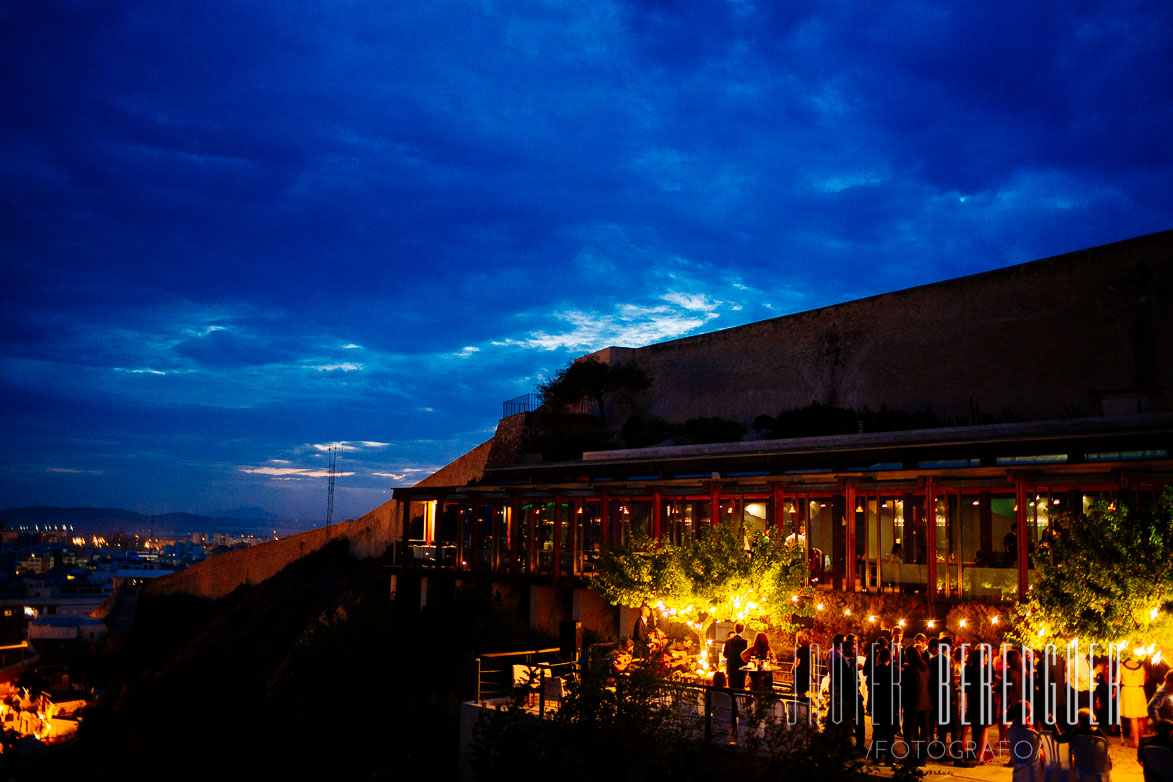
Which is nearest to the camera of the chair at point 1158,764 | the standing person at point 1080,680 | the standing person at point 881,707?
the chair at point 1158,764

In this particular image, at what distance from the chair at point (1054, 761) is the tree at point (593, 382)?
32207 millimetres

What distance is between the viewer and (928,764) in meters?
9.96

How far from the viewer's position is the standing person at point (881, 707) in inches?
387

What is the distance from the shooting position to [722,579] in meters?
14.5

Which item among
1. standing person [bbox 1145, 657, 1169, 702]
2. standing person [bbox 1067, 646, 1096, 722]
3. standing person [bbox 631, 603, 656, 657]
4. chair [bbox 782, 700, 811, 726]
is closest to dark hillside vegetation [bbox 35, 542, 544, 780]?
standing person [bbox 631, 603, 656, 657]

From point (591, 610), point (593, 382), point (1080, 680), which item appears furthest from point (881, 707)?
point (593, 382)

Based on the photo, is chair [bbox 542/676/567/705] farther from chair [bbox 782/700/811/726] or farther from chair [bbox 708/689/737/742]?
→ chair [bbox 782/700/811/726]

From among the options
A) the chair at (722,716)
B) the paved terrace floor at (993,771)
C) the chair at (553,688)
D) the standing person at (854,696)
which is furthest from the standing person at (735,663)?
the paved terrace floor at (993,771)

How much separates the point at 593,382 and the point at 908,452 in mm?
21844

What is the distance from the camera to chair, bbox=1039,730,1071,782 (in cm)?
831

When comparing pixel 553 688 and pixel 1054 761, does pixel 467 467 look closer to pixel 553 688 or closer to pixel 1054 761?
pixel 553 688

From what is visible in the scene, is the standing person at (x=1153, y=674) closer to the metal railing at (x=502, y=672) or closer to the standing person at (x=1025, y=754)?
the standing person at (x=1025, y=754)

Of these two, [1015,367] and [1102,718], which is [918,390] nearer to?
[1015,367]

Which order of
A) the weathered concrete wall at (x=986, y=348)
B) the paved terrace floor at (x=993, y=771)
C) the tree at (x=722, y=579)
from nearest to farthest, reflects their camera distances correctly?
the paved terrace floor at (x=993, y=771) → the tree at (x=722, y=579) → the weathered concrete wall at (x=986, y=348)
